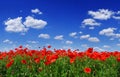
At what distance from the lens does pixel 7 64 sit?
9914mm

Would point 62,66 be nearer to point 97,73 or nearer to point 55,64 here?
point 55,64

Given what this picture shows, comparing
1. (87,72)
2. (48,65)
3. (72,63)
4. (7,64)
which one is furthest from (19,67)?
(87,72)

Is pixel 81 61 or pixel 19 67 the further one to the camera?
pixel 19 67

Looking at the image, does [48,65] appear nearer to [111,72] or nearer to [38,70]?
[38,70]

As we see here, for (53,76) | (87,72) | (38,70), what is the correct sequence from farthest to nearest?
(38,70) → (53,76) → (87,72)

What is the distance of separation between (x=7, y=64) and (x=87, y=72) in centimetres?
291

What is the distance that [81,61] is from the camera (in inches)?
358

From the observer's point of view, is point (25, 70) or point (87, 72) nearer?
point (87, 72)

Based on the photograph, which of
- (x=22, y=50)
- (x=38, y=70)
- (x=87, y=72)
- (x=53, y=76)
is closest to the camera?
(x=87, y=72)

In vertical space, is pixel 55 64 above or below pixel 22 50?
below

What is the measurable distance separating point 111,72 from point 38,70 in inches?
89.7

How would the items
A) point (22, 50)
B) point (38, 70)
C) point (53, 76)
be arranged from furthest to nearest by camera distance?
1. point (22, 50)
2. point (38, 70)
3. point (53, 76)

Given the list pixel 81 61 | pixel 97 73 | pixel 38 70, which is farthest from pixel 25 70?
pixel 97 73

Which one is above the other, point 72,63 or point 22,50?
point 22,50
